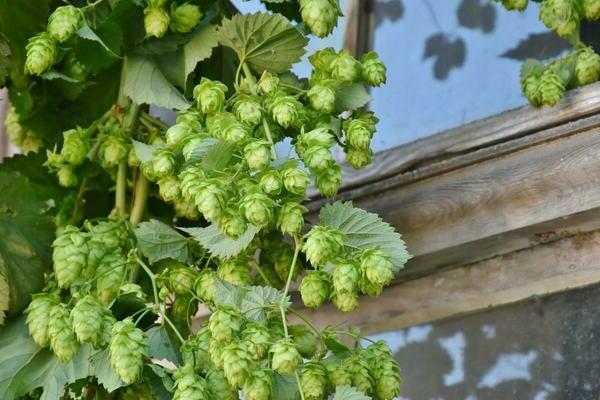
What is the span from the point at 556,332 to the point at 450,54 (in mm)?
598

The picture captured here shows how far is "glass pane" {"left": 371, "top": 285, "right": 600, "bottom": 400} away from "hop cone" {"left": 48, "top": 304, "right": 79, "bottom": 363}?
0.80m

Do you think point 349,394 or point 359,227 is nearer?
point 349,394

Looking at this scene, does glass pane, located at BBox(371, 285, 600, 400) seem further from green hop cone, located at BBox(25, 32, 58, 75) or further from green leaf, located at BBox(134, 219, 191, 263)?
green hop cone, located at BBox(25, 32, 58, 75)

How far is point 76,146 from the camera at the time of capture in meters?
2.26

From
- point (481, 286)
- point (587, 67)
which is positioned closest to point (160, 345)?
point (481, 286)

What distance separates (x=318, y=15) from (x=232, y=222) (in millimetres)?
373

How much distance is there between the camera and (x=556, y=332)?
7.83 ft

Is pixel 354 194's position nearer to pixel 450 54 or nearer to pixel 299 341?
pixel 450 54

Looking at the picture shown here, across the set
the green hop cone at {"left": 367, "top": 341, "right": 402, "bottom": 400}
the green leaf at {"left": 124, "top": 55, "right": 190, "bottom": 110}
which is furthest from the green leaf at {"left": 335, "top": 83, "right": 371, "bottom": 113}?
the green hop cone at {"left": 367, "top": 341, "right": 402, "bottom": 400}

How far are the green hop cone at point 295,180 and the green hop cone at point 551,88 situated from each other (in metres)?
0.61

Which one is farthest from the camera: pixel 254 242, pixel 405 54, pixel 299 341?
pixel 405 54

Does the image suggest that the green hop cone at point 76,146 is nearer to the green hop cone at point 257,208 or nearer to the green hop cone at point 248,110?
the green hop cone at point 248,110

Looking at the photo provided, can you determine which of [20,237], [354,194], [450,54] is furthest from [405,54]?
[20,237]

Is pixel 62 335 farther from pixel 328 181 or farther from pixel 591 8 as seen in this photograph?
pixel 591 8
